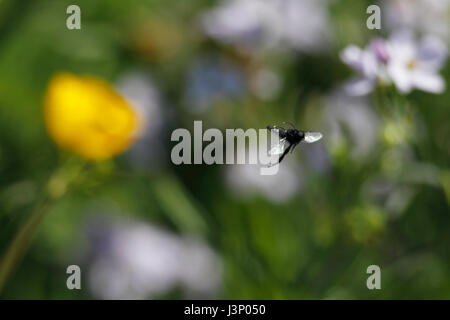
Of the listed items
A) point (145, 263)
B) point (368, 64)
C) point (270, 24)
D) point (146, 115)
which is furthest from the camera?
point (146, 115)

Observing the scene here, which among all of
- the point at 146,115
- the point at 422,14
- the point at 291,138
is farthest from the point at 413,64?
the point at 146,115

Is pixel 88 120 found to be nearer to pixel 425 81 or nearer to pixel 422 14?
pixel 425 81

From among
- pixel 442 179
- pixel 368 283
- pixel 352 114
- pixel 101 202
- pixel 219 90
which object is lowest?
pixel 368 283

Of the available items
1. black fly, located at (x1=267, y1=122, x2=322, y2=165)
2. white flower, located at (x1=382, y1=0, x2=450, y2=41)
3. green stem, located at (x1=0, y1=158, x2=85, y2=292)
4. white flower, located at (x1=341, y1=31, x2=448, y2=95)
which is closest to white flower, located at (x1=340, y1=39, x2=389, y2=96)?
white flower, located at (x1=341, y1=31, x2=448, y2=95)

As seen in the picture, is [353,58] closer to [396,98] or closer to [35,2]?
[396,98]

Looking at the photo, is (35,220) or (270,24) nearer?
(35,220)

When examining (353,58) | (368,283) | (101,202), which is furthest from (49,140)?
(353,58)

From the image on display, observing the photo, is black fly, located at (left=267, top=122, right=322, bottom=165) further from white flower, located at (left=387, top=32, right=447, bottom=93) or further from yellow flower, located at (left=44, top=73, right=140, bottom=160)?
yellow flower, located at (left=44, top=73, right=140, bottom=160)

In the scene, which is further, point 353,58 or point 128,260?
point 128,260
